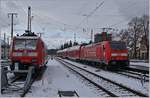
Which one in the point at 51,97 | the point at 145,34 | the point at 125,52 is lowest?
the point at 51,97

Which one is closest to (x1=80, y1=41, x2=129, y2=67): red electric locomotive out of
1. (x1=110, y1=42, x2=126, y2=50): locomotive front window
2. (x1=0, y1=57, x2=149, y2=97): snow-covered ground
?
(x1=110, y1=42, x2=126, y2=50): locomotive front window

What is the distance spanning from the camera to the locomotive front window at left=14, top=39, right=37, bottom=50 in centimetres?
2297

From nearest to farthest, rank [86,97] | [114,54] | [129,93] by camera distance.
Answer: [86,97]
[129,93]
[114,54]

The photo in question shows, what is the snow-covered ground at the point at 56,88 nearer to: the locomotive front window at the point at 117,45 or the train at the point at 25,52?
the train at the point at 25,52

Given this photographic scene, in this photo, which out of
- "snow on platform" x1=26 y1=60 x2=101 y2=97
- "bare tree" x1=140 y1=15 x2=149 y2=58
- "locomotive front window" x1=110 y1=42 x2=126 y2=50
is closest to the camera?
"snow on platform" x1=26 y1=60 x2=101 y2=97

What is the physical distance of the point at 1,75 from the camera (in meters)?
14.7

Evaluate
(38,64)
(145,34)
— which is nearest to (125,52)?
(38,64)

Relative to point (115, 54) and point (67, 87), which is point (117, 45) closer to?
point (115, 54)

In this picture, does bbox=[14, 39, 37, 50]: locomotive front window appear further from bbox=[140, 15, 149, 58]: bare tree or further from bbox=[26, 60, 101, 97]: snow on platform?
bbox=[140, 15, 149, 58]: bare tree

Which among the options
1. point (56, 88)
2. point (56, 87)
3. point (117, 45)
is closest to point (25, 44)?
point (56, 87)

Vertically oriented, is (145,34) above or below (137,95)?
above

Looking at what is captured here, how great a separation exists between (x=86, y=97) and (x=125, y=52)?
19982 mm

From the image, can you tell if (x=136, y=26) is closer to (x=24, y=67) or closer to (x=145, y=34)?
(x=145, y=34)

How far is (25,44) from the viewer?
23.1 metres
